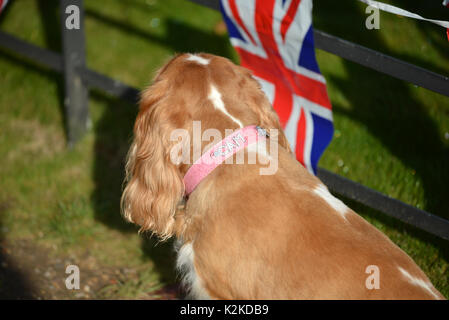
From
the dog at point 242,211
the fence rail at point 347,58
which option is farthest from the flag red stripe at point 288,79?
the dog at point 242,211

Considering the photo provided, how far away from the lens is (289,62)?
3.11 m

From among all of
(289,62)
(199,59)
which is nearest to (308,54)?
(289,62)

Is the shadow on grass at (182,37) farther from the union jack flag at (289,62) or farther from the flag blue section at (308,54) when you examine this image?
the flag blue section at (308,54)

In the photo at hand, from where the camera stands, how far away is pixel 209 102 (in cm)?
250

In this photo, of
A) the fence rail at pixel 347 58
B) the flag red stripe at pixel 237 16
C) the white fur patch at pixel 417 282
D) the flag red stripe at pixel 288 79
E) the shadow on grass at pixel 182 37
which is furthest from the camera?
the shadow on grass at pixel 182 37

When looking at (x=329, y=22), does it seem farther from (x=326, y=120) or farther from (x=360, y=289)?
(x=360, y=289)

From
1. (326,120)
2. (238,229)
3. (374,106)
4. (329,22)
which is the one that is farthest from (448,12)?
(238,229)

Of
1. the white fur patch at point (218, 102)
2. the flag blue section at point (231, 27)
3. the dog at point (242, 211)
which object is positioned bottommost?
the dog at point (242, 211)

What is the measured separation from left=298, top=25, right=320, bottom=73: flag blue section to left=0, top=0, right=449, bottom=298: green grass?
119 centimetres

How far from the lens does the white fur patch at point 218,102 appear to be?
8.16 feet

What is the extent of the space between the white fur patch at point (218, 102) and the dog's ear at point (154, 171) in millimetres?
232

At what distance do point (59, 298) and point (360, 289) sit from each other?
7.21 ft

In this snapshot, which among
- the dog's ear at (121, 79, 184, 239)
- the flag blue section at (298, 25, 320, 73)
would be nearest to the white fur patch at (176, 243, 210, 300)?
the dog's ear at (121, 79, 184, 239)

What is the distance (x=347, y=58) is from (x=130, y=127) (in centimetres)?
253
